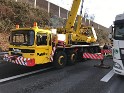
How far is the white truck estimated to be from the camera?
978cm

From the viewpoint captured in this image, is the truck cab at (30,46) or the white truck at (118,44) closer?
the white truck at (118,44)

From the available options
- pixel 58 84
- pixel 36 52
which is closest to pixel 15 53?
pixel 36 52

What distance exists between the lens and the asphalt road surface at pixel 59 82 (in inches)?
315

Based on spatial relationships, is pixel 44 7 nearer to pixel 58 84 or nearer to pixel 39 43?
pixel 39 43

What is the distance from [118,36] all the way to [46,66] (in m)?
4.34

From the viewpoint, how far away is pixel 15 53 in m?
10.9

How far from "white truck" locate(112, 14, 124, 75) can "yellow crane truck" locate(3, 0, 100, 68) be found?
10.1ft

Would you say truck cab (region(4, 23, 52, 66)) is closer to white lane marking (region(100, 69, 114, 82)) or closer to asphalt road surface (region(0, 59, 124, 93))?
asphalt road surface (region(0, 59, 124, 93))

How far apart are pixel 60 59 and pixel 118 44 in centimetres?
344

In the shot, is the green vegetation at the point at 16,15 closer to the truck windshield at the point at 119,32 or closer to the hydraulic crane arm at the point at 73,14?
the hydraulic crane arm at the point at 73,14

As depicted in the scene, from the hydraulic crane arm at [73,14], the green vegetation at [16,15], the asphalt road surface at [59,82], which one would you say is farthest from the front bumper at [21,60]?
the green vegetation at [16,15]

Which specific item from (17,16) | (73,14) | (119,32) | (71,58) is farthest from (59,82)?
(17,16)

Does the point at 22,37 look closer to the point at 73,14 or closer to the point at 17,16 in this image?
the point at 73,14

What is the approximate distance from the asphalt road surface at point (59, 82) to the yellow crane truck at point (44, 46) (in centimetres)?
63
